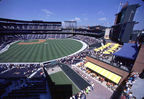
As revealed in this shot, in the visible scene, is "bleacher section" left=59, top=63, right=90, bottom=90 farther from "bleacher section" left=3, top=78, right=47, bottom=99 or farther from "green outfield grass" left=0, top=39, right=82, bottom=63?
"green outfield grass" left=0, top=39, right=82, bottom=63

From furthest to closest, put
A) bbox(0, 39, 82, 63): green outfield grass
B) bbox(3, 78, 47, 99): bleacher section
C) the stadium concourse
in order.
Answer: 1. bbox(0, 39, 82, 63): green outfield grass
2. the stadium concourse
3. bbox(3, 78, 47, 99): bleacher section

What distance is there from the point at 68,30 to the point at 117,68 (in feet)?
207

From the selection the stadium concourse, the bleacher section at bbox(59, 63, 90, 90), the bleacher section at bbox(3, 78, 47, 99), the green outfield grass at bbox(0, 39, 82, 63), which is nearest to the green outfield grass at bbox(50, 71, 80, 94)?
the stadium concourse

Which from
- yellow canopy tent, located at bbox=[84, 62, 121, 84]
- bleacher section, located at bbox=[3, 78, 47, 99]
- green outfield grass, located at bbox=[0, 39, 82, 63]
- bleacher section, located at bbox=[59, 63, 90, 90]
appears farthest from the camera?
green outfield grass, located at bbox=[0, 39, 82, 63]

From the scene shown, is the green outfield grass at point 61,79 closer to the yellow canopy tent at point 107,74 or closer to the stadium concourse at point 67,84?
the stadium concourse at point 67,84

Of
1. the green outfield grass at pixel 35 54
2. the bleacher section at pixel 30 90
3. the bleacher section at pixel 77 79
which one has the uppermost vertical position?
the green outfield grass at pixel 35 54

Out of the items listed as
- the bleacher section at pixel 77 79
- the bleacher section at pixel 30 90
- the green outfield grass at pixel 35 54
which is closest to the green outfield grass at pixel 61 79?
the bleacher section at pixel 77 79

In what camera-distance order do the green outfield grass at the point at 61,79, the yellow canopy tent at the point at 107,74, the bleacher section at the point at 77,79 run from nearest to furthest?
the green outfield grass at the point at 61,79 < the yellow canopy tent at the point at 107,74 < the bleacher section at the point at 77,79

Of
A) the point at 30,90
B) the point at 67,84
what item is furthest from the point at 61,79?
the point at 30,90

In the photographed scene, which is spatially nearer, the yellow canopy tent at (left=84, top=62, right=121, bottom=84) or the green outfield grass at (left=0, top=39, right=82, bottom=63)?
the yellow canopy tent at (left=84, top=62, right=121, bottom=84)

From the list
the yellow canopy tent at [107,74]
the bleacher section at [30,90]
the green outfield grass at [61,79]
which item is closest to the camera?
the bleacher section at [30,90]

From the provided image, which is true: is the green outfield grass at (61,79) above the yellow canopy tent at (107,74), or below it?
below

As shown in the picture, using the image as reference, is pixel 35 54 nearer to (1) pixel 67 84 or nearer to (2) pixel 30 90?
(2) pixel 30 90

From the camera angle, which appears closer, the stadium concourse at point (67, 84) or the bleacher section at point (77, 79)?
the stadium concourse at point (67, 84)
